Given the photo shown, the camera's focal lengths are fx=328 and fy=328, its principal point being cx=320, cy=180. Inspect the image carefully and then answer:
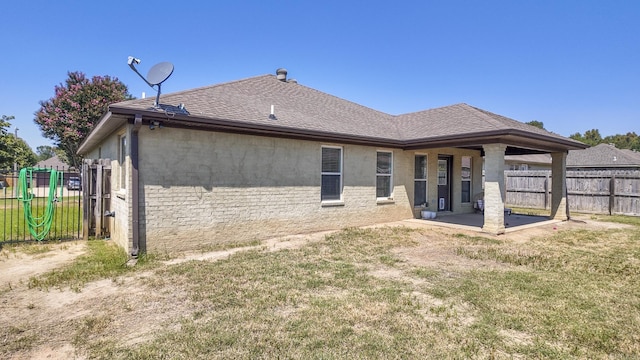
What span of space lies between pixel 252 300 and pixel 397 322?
6.26 ft

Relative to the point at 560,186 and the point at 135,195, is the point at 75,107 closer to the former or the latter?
the point at 135,195

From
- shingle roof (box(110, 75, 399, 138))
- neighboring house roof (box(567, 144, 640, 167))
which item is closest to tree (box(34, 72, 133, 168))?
shingle roof (box(110, 75, 399, 138))

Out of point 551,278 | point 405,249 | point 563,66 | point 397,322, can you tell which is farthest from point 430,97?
point 397,322

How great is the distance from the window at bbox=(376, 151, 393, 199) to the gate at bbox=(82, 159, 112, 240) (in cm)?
A: 811

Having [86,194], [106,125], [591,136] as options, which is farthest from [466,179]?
[591,136]

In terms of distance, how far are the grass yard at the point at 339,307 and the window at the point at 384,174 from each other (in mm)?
4364

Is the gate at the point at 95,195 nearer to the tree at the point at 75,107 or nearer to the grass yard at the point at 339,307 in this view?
the grass yard at the point at 339,307

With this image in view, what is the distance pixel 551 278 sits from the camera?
543 cm

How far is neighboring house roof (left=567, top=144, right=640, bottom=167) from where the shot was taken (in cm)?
2423

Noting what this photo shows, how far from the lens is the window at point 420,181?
483 inches

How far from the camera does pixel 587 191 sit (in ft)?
50.0

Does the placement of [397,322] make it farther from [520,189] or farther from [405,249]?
[520,189]

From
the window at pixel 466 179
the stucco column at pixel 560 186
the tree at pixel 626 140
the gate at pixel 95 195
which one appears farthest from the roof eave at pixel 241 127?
the tree at pixel 626 140

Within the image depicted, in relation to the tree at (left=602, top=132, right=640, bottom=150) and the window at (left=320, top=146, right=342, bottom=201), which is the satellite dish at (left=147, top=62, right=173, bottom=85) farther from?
the tree at (left=602, top=132, right=640, bottom=150)
